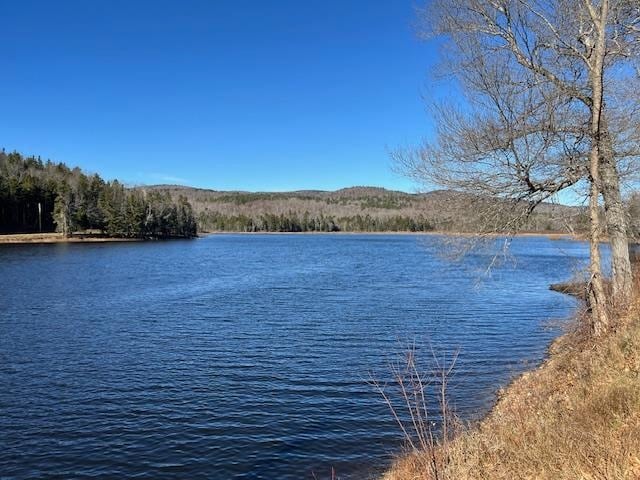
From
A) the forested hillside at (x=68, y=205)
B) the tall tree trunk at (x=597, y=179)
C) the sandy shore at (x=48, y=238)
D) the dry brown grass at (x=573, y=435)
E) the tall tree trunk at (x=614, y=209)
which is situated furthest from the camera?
the forested hillside at (x=68, y=205)

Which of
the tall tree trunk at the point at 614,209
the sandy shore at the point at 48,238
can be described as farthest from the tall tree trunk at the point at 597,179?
the sandy shore at the point at 48,238

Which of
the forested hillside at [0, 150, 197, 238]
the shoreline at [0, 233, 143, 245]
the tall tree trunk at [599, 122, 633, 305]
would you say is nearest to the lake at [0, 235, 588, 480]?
the tall tree trunk at [599, 122, 633, 305]

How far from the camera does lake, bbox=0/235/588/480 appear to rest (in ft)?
35.3

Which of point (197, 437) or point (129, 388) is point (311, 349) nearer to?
point (129, 388)

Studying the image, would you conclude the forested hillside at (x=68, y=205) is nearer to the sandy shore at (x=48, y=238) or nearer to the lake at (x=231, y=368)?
the sandy shore at (x=48, y=238)

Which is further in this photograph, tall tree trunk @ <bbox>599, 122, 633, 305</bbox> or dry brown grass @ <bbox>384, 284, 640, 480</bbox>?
tall tree trunk @ <bbox>599, 122, 633, 305</bbox>

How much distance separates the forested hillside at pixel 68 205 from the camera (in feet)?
338

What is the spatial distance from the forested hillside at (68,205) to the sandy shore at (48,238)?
139cm

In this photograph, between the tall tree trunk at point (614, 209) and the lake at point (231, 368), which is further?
the tall tree trunk at point (614, 209)

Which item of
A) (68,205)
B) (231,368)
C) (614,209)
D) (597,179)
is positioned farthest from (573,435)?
(68,205)

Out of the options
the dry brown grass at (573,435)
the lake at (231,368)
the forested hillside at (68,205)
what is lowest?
the lake at (231,368)

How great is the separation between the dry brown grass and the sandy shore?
10157cm

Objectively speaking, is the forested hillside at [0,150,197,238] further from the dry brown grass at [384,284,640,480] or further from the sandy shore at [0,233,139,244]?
the dry brown grass at [384,284,640,480]

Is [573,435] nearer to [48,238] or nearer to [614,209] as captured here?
[614,209]
